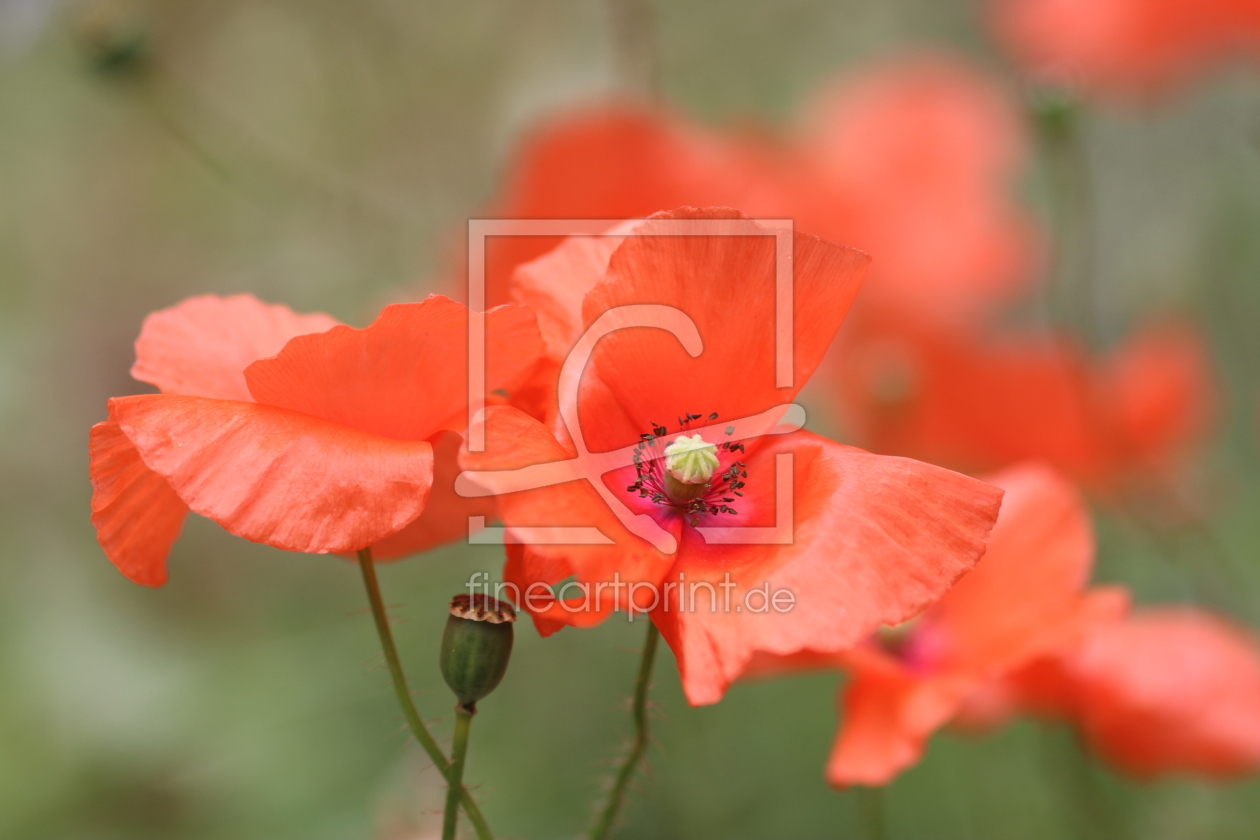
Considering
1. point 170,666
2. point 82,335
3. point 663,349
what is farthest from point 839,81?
point 663,349

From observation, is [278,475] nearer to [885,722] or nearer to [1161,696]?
[885,722]

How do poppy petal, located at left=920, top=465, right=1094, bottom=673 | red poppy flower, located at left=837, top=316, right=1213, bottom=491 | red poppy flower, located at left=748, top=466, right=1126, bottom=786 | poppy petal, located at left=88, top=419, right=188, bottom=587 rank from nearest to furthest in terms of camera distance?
poppy petal, located at left=88, top=419, right=188, bottom=587 → red poppy flower, located at left=748, top=466, right=1126, bottom=786 → poppy petal, located at left=920, top=465, right=1094, bottom=673 → red poppy flower, located at left=837, top=316, right=1213, bottom=491

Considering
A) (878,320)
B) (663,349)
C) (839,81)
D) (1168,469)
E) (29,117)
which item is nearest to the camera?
(663,349)

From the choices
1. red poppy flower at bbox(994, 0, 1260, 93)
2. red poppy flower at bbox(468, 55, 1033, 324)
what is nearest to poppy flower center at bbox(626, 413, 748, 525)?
red poppy flower at bbox(468, 55, 1033, 324)

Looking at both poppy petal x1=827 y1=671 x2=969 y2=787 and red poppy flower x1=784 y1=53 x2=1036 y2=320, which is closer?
poppy petal x1=827 y1=671 x2=969 y2=787

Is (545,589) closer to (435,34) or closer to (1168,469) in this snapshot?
(1168,469)

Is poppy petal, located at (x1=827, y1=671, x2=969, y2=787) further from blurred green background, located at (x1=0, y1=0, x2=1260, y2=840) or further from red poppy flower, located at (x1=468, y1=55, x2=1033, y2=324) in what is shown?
red poppy flower, located at (x1=468, y1=55, x2=1033, y2=324)
